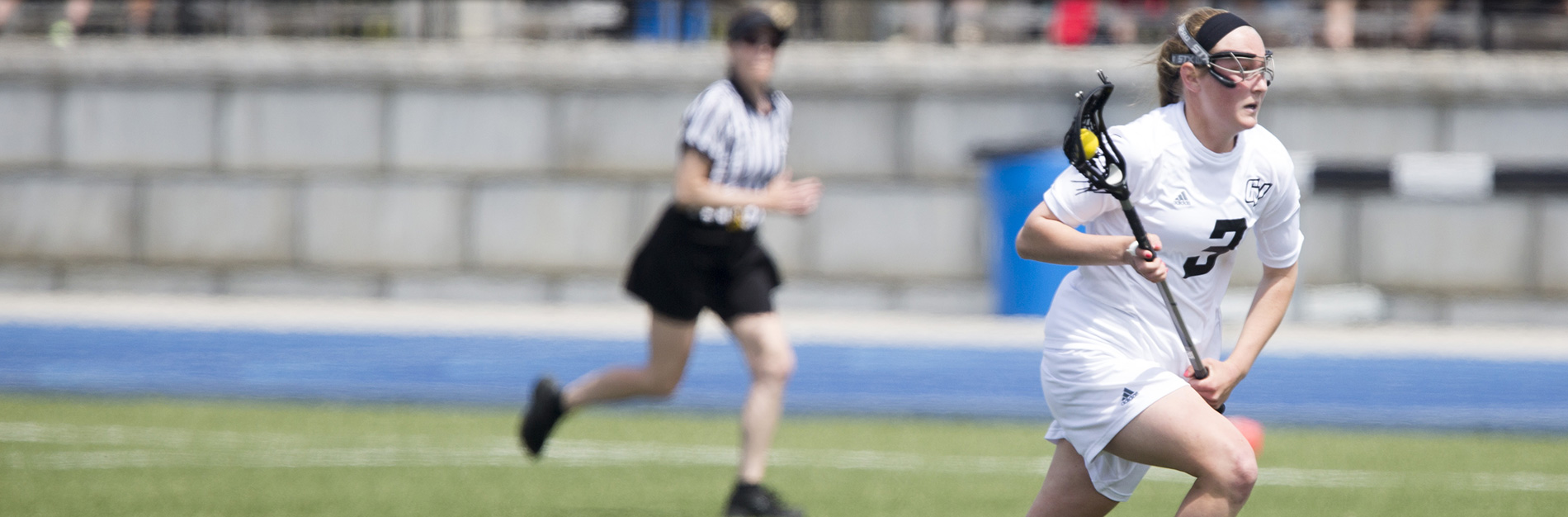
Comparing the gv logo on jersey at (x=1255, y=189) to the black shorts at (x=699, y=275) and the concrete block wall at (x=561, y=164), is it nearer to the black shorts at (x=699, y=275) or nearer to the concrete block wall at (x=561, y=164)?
the black shorts at (x=699, y=275)

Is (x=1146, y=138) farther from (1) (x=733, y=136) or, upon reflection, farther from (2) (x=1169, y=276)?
(1) (x=733, y=136)

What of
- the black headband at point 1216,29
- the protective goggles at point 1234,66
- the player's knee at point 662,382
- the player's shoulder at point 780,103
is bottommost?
the player's knee at point 662,382

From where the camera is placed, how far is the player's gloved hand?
3.79 metres

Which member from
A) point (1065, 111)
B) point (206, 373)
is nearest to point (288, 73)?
point (206, 373)

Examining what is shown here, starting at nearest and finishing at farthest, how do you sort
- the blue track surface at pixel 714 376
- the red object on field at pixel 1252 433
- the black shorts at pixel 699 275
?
1. the black shorts at pixel 699 275
2. the red object on field at pixel 1252 433
3. the blue track surface at pixel 714 376

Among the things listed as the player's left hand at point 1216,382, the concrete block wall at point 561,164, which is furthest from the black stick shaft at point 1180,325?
the concrete block wall at point 561,164

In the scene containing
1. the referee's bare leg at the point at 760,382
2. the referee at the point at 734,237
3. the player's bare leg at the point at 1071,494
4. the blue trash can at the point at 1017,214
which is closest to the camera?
the player's bare leg at the point at 1071,494

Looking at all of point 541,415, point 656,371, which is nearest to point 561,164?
point 541,415

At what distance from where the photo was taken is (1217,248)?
406 cm

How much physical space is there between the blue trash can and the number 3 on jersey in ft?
27.1

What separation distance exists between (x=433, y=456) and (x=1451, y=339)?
25.7ft

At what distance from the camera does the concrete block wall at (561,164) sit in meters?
14.5

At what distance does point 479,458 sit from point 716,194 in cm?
217

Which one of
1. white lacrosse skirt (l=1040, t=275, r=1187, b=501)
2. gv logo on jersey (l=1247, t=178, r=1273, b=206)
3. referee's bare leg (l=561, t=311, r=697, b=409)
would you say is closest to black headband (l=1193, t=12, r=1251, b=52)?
gv logo on jersey (l=1247, t=178, r=1273, b=206)
